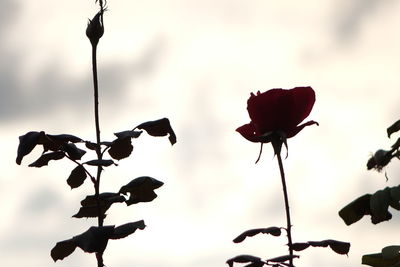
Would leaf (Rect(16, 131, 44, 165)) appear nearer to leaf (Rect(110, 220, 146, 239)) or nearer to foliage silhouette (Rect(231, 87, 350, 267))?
leaf (Rect(110, 220, 146, 239))

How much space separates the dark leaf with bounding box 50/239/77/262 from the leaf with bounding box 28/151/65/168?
1.19 ft

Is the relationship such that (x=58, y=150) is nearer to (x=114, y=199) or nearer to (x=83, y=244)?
(x=114, y=199)

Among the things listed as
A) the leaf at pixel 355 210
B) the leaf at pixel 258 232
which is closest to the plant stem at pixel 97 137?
the leaf at pixel 258 232

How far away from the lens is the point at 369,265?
3.35 meters

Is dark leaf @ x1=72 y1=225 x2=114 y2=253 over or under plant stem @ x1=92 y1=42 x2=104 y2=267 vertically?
under

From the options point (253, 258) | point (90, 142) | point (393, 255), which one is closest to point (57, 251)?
point (90, 142)

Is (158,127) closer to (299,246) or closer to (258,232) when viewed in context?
(258,232)

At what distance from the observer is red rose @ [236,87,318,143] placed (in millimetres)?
2779

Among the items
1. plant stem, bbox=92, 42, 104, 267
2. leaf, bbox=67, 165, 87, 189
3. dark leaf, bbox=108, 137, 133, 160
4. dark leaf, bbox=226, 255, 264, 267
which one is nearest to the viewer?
dark leaf, bbox=226, 255, 264, 267

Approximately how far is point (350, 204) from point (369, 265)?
17.7 inches

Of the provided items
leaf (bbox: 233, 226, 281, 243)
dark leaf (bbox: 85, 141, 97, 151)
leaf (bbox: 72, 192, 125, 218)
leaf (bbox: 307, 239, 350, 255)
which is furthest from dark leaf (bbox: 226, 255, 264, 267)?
dark leaf (bbox: 85, 141, 97, 151)

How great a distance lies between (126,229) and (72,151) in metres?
0.42

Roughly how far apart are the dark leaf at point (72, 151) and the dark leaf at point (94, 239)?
0.38 metres

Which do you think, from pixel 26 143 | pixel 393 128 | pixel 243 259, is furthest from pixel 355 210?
pixel 26 143
